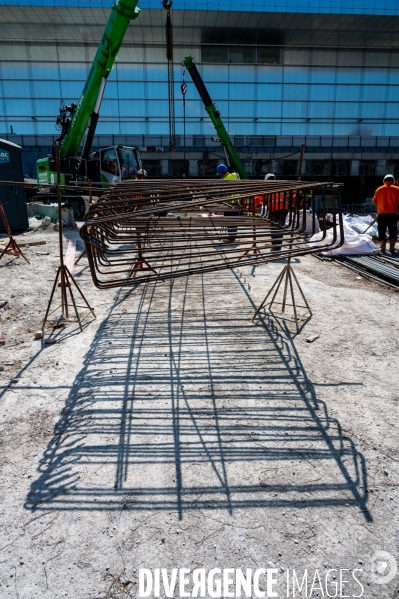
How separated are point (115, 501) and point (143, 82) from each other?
35.6 metres

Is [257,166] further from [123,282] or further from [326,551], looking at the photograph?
[326,551]

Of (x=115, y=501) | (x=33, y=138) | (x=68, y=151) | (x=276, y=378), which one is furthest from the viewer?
(x=33, y=138)

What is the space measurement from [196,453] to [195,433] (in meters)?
0.22

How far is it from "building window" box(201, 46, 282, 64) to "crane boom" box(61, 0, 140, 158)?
2263 centimetres

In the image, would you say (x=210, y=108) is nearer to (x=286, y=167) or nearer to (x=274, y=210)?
(x=286, y=167)

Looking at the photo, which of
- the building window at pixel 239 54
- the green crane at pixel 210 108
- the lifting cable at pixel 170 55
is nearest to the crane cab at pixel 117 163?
the green crane at pixel 210 108

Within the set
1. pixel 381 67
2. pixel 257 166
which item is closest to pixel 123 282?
pixel 257 166

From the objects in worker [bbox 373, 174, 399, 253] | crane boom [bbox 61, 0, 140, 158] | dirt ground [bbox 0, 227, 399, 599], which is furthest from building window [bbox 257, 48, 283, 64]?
dirt ground [bbox 0, 227, 399, 599]

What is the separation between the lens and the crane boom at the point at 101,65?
40.6 feet

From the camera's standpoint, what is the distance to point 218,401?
127 inches

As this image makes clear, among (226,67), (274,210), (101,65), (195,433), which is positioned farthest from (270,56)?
(195,433)

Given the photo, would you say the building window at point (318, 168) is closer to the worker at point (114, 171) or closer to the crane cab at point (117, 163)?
the crane cab at point (117, 163)

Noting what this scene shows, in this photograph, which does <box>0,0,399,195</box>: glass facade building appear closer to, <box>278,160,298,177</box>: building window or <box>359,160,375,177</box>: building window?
<box>278,160,298,177</box>: building window

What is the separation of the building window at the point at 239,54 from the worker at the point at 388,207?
28997mm
